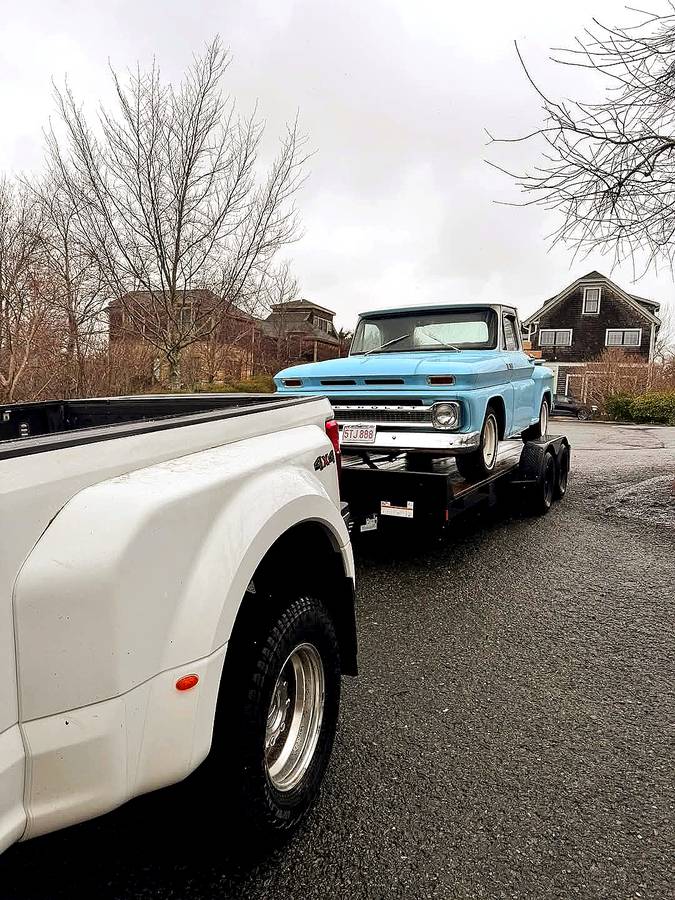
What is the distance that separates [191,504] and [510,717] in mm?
2188

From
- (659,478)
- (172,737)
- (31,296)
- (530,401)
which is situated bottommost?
(659,478)

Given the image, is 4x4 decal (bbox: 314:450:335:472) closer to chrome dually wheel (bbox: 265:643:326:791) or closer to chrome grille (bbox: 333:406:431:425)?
chrome dually wheel (bbox: 265:643:326:791)

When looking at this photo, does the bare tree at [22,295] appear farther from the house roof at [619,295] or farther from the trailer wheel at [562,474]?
the house roof at [619,295]

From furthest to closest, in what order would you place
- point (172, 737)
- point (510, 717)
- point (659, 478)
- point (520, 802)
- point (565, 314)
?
point (565, 314) → point (659, 478) → point (510, 717) → point (520, 802) → point (172, 737)

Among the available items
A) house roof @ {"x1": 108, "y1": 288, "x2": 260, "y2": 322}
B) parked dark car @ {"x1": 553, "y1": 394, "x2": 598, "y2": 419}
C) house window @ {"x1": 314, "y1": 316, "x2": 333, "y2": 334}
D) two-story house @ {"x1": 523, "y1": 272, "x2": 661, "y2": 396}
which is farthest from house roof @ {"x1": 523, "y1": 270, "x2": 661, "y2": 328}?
house roof @ {"x1": 108, "y1": 288, "x2": 260, "y2": 322}

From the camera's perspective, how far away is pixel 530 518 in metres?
7.35

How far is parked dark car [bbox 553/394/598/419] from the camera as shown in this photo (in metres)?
30.1

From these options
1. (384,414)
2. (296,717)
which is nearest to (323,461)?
(296,717)

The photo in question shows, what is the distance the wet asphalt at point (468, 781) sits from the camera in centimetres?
199

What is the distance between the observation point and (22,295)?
41.7 feet

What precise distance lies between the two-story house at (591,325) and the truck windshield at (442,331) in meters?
37.0

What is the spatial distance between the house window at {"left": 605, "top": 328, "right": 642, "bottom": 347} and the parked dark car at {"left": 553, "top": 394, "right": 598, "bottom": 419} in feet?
43.3

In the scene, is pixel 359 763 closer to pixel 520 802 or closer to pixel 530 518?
pixel 520 802

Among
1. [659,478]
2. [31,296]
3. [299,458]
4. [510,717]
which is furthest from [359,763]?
[31,296]
